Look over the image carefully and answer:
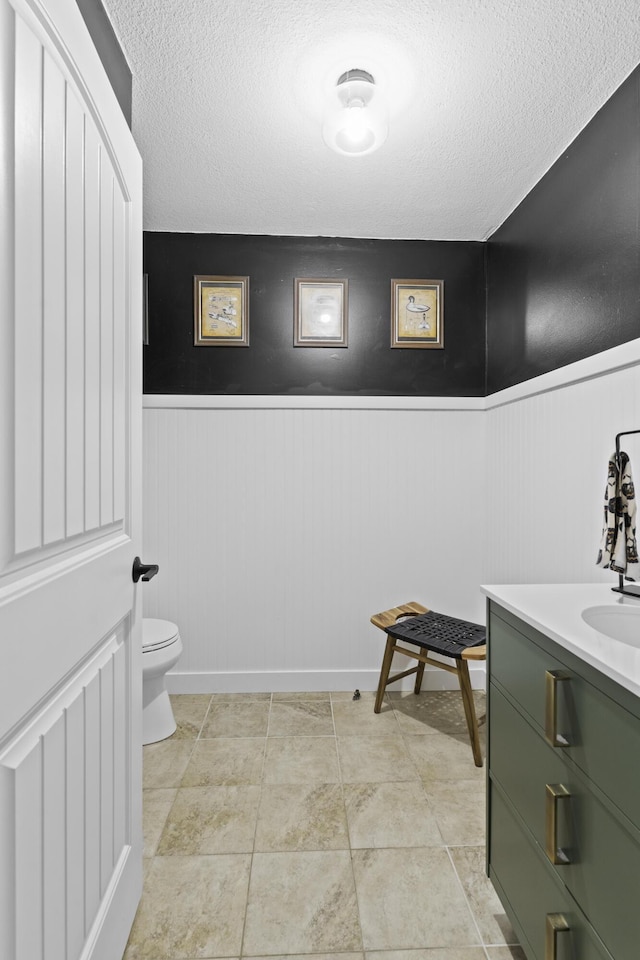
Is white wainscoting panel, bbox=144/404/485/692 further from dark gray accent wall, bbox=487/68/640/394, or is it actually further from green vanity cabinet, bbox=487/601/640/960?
green vanity cabinet, bbox=487/601/640/960

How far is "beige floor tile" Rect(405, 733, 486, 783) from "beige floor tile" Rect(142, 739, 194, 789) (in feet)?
3.05

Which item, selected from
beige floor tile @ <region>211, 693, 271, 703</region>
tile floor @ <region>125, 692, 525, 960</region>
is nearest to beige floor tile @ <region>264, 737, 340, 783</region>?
tile floor @ <region>125, 692, 525, 960</region>

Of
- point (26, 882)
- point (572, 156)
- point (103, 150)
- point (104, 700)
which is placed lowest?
point (26, 882)

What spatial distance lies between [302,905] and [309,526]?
1.66 m

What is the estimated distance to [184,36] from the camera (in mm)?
1537

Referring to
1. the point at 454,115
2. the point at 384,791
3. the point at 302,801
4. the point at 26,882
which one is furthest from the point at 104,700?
the point at 454,115

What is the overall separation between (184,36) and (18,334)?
137 cm

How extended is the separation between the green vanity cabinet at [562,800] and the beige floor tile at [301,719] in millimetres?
1134

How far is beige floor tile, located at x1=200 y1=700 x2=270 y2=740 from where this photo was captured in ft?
7.75

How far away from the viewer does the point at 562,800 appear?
0.98m

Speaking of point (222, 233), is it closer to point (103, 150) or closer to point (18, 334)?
point (103, 150)

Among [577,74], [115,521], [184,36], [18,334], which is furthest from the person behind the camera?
[577,74]

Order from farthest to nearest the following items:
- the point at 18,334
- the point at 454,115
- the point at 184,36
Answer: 1. the point at 454,115
2. the point at 184,36
3. the point at 18,334

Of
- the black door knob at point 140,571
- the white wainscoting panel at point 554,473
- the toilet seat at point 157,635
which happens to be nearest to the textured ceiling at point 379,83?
the white wainscoting panel at point 554,473
